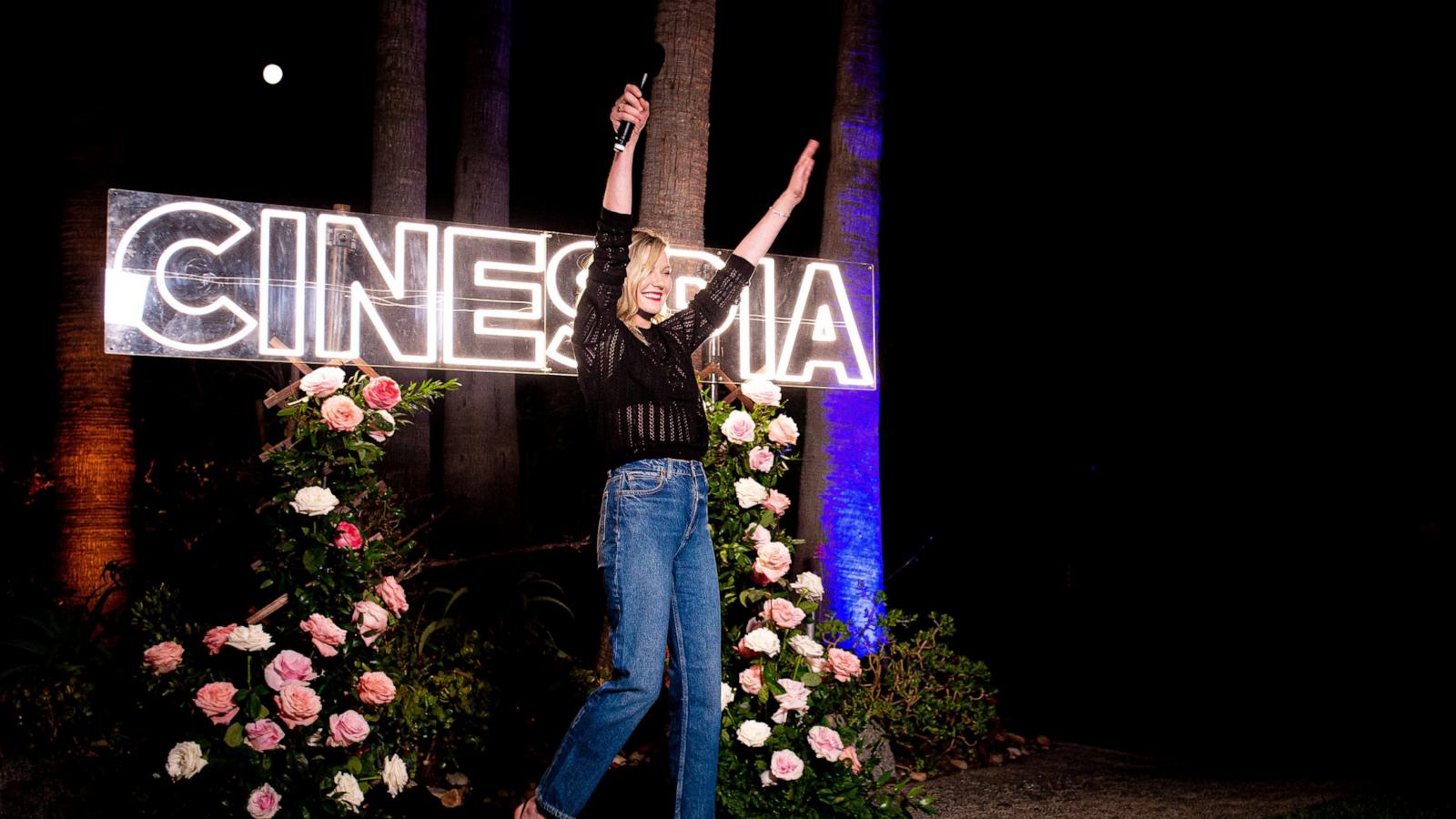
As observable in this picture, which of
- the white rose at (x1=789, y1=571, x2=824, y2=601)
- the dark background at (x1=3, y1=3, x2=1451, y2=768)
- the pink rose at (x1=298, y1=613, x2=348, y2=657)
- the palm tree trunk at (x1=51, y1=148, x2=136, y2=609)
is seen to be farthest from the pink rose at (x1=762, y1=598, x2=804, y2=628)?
the palm tree trunk at (x1=51, y1=148, x2=136, y2=609)

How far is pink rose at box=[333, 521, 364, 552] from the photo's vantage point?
4.24m

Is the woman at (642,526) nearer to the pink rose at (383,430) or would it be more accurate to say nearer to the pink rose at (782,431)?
the pink rose at (782,431)

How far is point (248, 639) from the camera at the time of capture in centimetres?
400

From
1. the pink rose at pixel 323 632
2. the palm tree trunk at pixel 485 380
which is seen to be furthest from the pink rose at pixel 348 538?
the palm tree trunk at pixel 485 380

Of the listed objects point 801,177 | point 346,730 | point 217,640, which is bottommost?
point 346,730

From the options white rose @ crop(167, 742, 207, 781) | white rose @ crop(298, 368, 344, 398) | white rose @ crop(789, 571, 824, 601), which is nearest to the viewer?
white rose @ crop(167, 742, 207, 781)

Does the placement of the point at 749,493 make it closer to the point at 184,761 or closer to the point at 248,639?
the point at 248,639

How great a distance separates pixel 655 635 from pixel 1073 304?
13.8m

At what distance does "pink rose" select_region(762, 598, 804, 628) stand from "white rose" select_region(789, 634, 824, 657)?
7 centimetres

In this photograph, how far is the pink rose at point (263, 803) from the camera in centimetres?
386

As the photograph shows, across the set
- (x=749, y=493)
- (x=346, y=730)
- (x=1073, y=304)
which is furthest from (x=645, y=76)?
(x=1073, y=304)

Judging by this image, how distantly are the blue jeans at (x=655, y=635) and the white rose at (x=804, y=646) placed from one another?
882 mm

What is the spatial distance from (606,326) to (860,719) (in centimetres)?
216

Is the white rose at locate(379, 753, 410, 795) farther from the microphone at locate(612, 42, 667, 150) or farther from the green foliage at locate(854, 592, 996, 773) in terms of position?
the green foliage at locate(854, 592, 996, 773)
